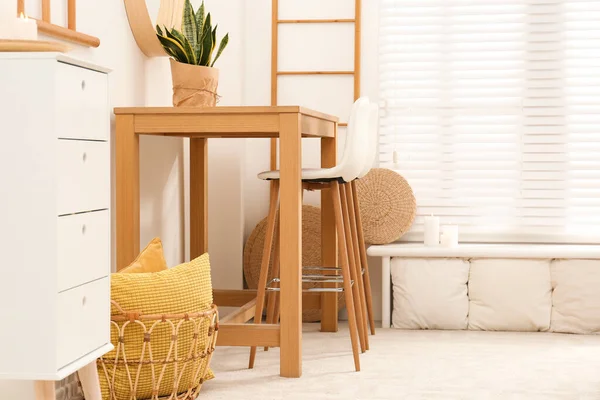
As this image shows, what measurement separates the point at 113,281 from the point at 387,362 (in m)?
1.19

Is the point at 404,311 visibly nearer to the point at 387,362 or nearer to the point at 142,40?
the point at 387,362

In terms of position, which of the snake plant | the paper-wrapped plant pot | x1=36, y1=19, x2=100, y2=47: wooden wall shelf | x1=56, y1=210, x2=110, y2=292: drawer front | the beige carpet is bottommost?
the beige carpet

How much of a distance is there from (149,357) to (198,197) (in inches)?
52.5

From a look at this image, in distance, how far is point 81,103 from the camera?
1829 millimetres

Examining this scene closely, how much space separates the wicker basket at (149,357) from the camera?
2508 mm

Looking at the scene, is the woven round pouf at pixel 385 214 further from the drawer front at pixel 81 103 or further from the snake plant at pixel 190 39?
the drawer front at pixel 81 103

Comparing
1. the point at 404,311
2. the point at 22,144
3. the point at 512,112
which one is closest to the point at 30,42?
the point at 22,144

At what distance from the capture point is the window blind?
4.19 metres

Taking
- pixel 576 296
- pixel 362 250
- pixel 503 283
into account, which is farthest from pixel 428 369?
pixel 576 296

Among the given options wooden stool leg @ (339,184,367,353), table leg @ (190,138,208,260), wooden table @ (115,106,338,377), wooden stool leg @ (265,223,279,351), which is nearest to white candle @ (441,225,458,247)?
wooden stool leg @ (339,184,367,353)

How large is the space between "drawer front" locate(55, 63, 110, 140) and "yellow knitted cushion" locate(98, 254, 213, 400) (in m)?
0.68

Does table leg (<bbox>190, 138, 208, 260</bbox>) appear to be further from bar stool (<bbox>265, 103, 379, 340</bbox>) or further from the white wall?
the white wall

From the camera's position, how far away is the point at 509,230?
13.9 ft

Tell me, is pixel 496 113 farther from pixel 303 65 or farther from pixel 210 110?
pixel 210 110
